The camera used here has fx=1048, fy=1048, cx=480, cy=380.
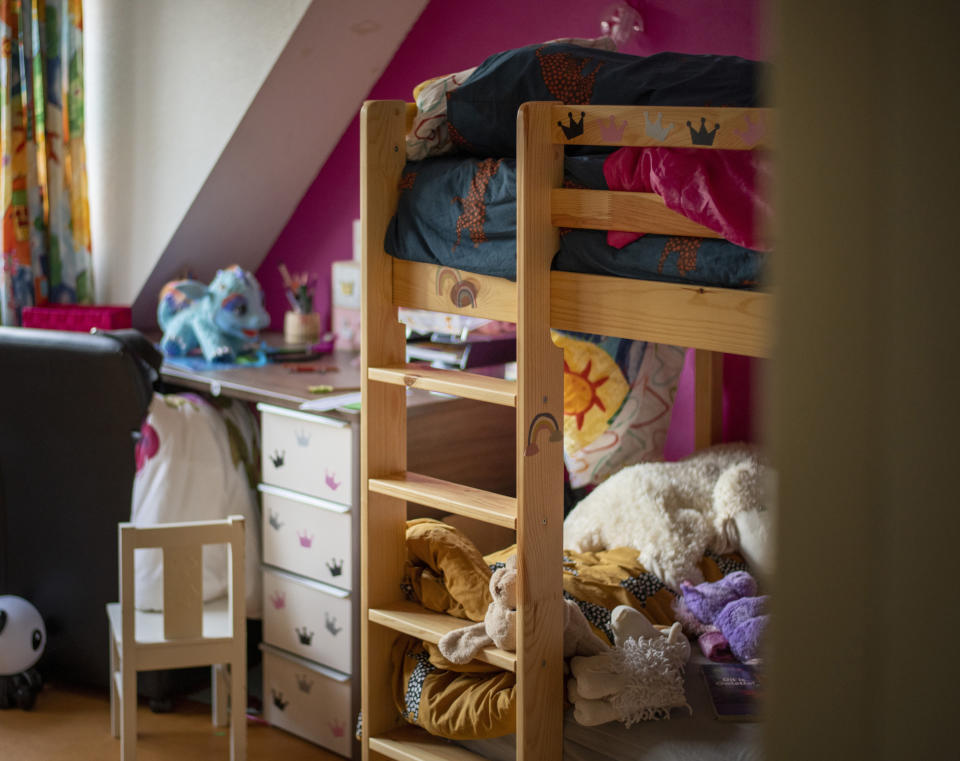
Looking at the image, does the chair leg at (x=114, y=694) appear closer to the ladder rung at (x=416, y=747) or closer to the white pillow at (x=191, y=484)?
the white pillow at (x=191, y=484)

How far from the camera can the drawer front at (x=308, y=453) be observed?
2477 millimetres

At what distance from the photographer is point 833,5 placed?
0.28m

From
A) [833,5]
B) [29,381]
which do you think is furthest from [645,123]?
[29,381]

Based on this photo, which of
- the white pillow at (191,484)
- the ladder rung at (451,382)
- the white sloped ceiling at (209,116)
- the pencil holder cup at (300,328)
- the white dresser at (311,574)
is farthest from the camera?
the pencil holder cup at (300,328)

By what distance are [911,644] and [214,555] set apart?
264cm

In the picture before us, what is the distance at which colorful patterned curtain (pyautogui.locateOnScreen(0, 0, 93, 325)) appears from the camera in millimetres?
3369

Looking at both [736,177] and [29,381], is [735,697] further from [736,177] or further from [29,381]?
[29,381]

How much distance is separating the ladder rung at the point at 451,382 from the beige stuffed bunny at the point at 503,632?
319 mm

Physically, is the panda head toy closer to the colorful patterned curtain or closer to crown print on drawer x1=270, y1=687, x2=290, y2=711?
crown print on drawer x1=270, y1=687, x2=290, y2=711

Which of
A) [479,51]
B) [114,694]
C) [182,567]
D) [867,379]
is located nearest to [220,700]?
[114,694]

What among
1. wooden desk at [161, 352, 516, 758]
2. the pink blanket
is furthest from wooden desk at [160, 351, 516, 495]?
the pink blanket

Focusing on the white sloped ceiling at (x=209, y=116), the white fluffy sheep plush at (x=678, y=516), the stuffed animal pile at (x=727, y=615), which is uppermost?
the white sloped ceiling at (x=209, y=116)

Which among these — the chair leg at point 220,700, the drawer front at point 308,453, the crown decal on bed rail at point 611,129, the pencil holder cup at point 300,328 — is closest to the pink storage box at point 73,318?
the pencil holder cup at point 300,328

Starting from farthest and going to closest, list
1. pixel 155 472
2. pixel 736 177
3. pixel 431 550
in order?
pixel 155 472 < pixel 431 550 < pixel 736 177
